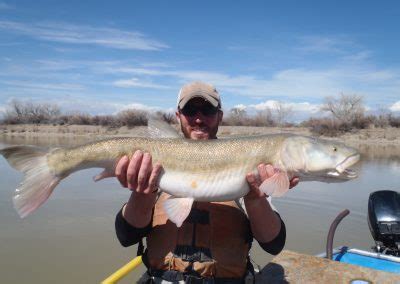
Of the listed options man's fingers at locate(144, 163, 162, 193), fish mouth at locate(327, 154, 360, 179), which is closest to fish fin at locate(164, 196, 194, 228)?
man's fingers at locate(144, 163, 162, 193)

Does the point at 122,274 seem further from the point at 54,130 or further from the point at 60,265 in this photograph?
the point at 54,130

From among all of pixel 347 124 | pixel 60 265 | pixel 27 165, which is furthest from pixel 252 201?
pixel 347 124

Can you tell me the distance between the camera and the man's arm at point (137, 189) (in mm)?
3287

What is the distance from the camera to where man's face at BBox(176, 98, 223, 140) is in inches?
150

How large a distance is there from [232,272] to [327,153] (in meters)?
1.26

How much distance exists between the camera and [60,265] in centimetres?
687

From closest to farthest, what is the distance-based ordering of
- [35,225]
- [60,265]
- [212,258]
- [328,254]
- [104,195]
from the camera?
[212,258] < [328,254] < [60,265] < [35,225] < [104,195]

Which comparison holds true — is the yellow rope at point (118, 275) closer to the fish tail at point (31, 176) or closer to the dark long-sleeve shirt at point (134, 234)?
the dark long-sleeve shirt at point (134, 234)

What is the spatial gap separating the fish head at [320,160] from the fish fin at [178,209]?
2.95 ft

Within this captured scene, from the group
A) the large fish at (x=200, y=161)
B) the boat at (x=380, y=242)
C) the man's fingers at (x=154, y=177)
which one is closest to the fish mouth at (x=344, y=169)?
the large fish at (x=200, y=161)

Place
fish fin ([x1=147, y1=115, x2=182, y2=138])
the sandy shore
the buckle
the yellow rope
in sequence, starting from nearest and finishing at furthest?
the buckle < fish fin ([x1=147, y1=115, x2=182, y2=138]) < the yellow rope < the sandy shore

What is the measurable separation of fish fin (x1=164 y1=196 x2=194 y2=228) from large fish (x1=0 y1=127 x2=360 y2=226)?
18mm

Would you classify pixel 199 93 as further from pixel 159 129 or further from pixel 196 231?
pixel 196 231

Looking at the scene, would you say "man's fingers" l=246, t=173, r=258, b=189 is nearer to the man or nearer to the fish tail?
the man
